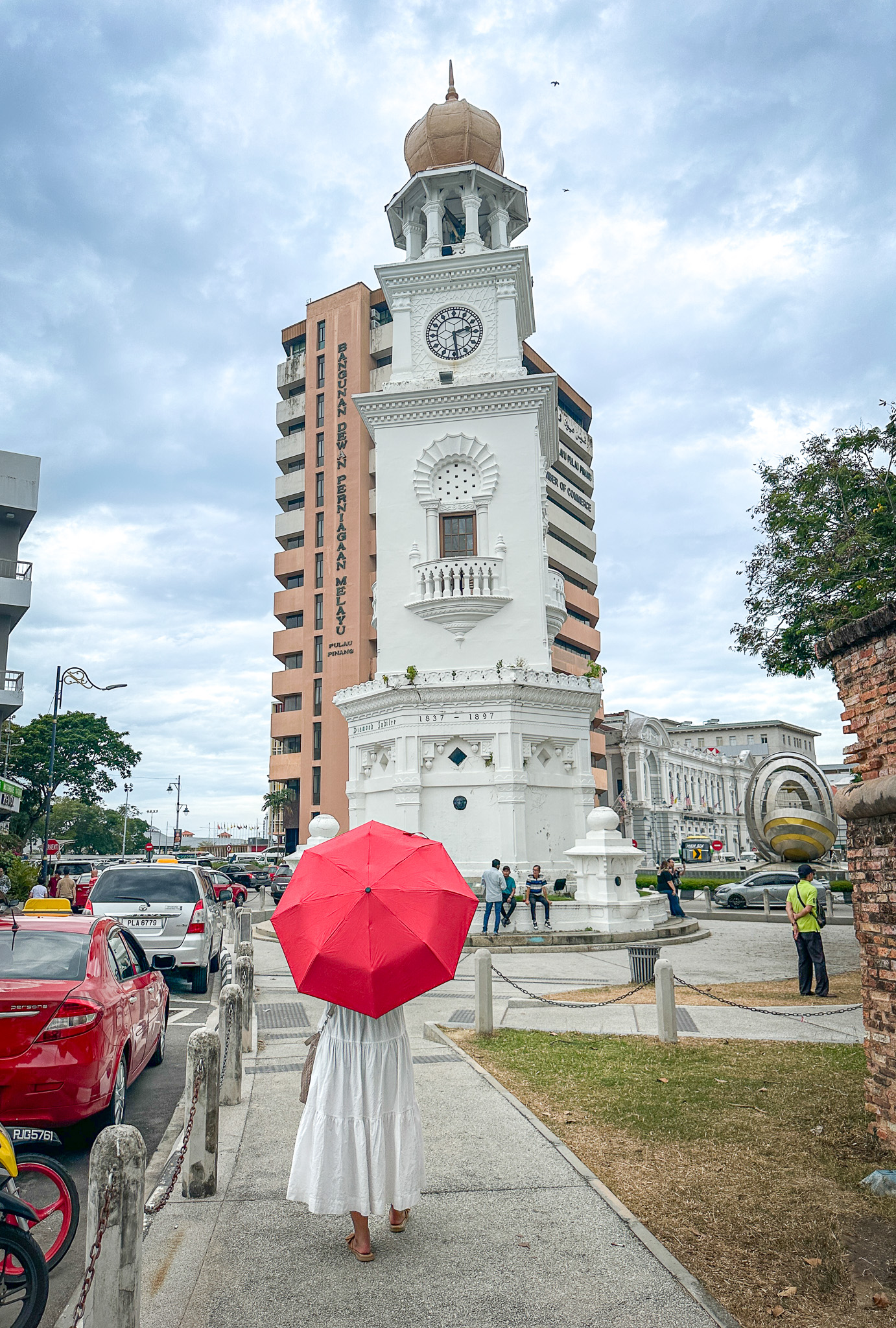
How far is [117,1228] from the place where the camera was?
10.8 ft

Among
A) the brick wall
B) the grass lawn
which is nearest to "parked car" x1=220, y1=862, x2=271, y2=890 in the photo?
the grass lawn

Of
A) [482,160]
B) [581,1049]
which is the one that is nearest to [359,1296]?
[581,1049]

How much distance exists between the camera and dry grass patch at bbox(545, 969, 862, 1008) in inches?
471

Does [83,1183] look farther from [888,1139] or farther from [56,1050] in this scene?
[888,1139]

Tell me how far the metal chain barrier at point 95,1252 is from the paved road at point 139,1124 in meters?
1.36

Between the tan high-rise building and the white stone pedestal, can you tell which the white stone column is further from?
the tan high-rise building

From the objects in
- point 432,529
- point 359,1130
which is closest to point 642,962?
point 359,1130

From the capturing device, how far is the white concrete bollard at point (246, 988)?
9180mm

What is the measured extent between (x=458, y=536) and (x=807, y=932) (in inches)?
720

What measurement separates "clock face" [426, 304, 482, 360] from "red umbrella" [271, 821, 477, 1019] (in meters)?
26.7

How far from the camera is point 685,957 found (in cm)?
1744

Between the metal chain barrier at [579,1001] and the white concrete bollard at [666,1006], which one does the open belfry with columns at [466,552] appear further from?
the white concrete bollard at [666,1006]

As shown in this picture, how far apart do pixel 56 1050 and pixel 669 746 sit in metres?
85.8

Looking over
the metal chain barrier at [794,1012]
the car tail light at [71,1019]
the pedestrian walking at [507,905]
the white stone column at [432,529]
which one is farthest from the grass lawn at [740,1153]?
the white stone column at [432,529]
